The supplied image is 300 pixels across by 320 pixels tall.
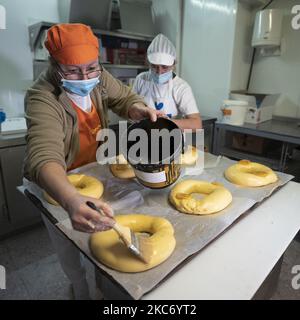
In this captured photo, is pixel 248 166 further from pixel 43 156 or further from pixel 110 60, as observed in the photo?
pixel 110 60

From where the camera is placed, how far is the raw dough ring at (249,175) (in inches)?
36.9

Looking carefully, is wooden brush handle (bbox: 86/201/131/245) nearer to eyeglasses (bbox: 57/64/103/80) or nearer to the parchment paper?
the parchment paper

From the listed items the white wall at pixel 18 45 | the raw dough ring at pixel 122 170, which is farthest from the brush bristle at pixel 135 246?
the white wall at pixel 18 45

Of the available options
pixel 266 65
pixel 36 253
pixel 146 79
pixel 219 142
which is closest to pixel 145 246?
pixel 36 253

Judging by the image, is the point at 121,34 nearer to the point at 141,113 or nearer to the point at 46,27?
the point at 46,27

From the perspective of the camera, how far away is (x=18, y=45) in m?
1.89

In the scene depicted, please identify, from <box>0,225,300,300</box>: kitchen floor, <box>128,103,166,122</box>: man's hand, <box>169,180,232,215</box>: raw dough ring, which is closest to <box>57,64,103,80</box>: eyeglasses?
<box>128,103,166,122</box>: man's hand

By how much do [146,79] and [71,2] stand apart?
0.79 metres

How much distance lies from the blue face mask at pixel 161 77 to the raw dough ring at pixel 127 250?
4.07 ft

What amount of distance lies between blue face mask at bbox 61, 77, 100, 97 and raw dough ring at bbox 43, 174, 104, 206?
323mm

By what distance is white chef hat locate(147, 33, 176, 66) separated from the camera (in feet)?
5.41

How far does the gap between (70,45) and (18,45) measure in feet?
4.63

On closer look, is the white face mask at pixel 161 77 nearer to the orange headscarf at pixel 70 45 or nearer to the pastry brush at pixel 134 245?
the orange headscarf at pixel 70 45

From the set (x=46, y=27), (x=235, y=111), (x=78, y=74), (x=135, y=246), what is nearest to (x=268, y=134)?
(x=235, y=111)
